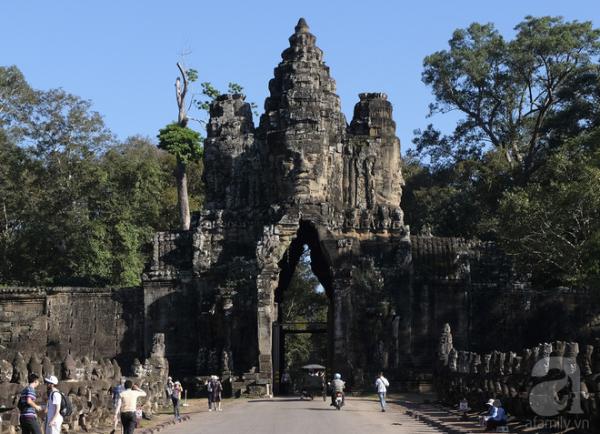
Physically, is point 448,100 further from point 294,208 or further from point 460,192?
point 294,208


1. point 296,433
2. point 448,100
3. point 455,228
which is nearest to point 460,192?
point 455,228

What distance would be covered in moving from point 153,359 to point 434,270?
1315 centimetres

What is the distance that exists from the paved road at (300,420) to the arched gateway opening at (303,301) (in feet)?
37.6

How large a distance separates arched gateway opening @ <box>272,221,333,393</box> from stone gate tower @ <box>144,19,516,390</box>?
24 centimetres

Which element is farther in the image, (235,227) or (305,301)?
(305,301)

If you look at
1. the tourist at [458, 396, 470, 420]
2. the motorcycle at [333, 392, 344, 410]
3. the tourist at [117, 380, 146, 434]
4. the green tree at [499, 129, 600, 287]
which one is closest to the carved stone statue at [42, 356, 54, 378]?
the tourist at [117, 380, 146, 434]

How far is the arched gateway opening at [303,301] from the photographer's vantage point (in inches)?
2325

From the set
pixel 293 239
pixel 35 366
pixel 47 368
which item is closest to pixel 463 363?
pixel 293 239

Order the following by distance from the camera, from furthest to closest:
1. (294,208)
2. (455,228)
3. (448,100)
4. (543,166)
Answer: (448,100) < (455,228) < (543,166) < (294,208)

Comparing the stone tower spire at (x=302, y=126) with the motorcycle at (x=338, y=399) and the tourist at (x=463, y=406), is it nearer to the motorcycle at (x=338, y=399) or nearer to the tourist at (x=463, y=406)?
the motorcycle at (x=338, y=399)

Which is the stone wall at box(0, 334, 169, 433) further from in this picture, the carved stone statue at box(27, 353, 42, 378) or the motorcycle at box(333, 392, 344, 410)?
the motorcycle at box(333, 392, 344, 410)

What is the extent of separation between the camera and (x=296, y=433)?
32.0 meters

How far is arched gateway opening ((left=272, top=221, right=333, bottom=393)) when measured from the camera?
59062 millimetres

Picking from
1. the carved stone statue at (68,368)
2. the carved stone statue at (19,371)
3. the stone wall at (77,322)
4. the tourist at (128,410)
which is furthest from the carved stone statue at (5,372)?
the stone wall at (77,322)
